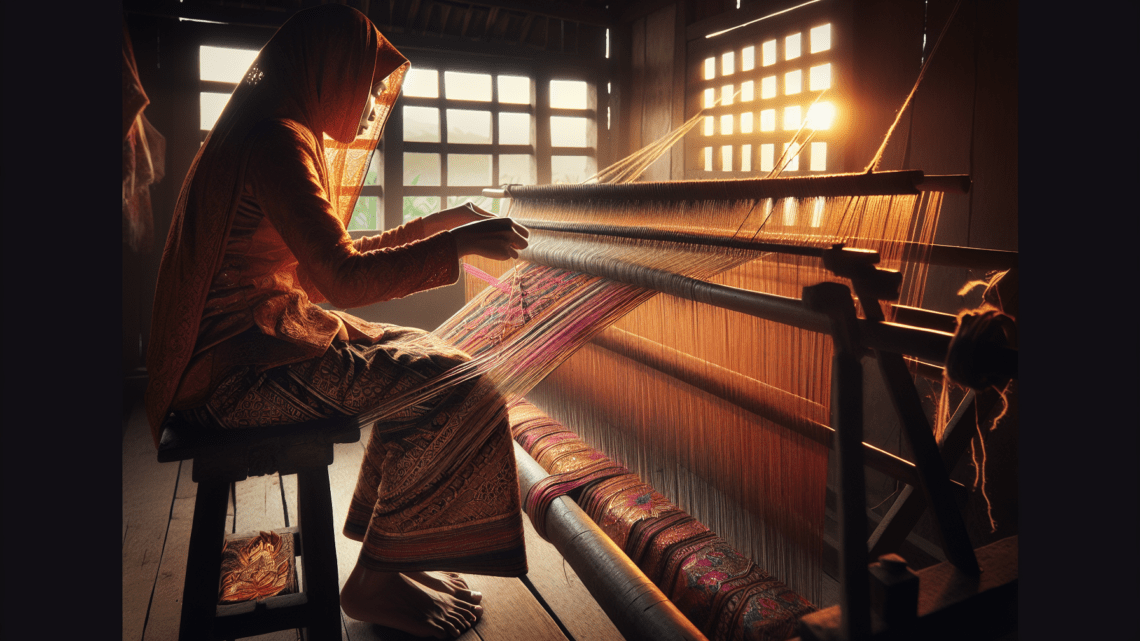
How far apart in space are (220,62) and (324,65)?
99.2 inches

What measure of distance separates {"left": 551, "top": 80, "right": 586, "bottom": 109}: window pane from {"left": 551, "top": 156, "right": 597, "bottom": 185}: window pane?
317 millimetres

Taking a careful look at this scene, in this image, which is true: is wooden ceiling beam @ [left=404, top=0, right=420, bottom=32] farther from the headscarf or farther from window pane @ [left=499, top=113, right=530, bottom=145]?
the headscarf

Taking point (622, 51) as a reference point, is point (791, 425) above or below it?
below

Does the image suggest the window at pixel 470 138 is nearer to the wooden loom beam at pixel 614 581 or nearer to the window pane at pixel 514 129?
the window pane at pixel 514 129

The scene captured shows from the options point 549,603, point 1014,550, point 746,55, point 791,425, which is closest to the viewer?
point 1014,550

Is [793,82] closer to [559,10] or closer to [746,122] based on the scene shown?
[746,122]

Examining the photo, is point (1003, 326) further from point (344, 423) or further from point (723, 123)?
point (723, 123)

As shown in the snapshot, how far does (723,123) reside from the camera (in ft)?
11.2

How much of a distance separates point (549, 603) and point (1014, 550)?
3.93 feet

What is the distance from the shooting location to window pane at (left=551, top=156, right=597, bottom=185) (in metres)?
4.38

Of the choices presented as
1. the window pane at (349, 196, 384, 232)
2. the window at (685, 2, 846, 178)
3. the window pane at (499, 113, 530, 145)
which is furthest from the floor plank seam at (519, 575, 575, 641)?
the window pane at (499, 113, 530, 145)

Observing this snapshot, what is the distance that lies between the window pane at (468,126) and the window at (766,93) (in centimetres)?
126

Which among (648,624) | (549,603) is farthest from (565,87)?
(648,624)

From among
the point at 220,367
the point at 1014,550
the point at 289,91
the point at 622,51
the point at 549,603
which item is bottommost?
the point at 549,603
